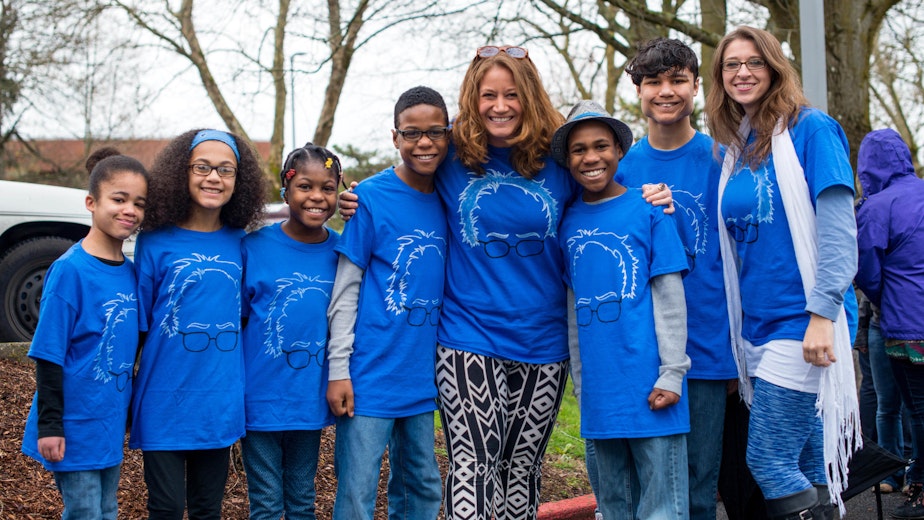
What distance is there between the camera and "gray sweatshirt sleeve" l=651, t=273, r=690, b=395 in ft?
10.3

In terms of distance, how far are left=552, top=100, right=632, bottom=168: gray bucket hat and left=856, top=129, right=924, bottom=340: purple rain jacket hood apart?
2.04m

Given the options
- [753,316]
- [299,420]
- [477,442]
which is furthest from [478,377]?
[753,316]

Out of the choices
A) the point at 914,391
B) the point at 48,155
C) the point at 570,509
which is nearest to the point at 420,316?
the point at 570,509

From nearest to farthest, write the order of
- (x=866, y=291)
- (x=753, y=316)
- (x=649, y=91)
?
1. (x=753, y=316)
2. (x=649, y=91)
3. (x=866, y=291)

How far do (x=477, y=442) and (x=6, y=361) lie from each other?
3.74m

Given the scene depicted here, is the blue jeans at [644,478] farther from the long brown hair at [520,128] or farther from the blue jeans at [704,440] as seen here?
the long brown hair at [520,128]

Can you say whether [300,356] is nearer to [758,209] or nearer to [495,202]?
[495,202]

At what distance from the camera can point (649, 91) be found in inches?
136

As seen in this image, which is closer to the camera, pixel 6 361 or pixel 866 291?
pixel 866 291

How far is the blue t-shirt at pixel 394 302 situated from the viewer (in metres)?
3.30

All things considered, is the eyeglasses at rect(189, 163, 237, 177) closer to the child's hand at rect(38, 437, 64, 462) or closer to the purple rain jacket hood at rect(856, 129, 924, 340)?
the child's hand at rect(38, 437, 64, 462)

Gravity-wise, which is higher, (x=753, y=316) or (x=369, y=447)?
(x=753, y=316)

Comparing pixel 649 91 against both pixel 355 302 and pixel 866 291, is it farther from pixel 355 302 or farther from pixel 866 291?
pixel 866 291

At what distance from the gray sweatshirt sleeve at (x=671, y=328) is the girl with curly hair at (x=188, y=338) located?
5.19ft
